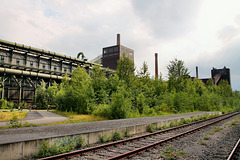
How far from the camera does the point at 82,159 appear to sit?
6.20 m

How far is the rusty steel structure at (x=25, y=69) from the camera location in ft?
139

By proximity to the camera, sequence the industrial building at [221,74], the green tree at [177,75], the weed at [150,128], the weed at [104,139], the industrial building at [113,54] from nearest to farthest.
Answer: the weed at [104,139] → the weed at [150,128] → the green tree at [177,75] → the industrial building at [221,74] → the industrial building at [113,54]

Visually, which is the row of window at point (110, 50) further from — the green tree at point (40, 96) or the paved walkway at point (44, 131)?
the paved walkway at point (44, 131)

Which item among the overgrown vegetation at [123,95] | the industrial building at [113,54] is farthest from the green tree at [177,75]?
the industrial building at [113,54]

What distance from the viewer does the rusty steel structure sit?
1663 inches

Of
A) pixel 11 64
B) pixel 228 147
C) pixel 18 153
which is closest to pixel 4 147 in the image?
pixel 18 153

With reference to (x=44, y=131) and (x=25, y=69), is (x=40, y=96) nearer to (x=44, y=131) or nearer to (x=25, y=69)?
(x=25, y=69)

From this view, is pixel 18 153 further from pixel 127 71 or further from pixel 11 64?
pixel 11 64

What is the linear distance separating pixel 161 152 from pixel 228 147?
3748 millimetres

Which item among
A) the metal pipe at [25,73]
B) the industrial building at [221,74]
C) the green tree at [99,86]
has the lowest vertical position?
the green tree at [99,86]

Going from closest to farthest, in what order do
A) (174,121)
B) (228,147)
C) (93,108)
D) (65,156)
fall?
(65,156), (228,147), (174,121), (93,108)

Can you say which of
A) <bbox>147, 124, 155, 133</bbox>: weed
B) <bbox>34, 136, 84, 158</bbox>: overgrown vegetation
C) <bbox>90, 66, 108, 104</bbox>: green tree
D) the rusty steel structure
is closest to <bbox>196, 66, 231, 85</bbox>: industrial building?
the rusty steel structure

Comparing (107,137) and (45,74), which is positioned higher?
(45,74)

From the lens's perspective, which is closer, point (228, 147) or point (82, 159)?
point (82, 159)
